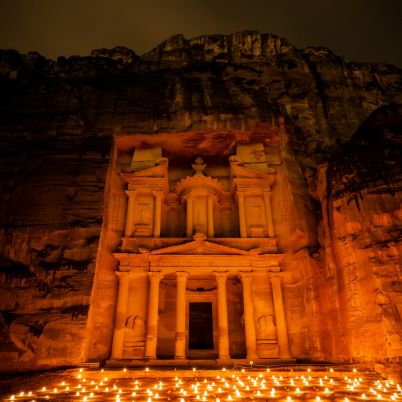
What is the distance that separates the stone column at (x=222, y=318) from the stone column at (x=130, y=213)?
525 centimetres

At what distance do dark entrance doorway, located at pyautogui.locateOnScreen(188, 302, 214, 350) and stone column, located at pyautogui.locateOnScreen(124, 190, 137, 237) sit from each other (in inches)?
210

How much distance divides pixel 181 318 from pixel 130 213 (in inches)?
254

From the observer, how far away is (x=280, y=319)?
1598cm

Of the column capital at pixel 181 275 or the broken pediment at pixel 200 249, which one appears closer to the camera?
the column capital at pixel 181 275

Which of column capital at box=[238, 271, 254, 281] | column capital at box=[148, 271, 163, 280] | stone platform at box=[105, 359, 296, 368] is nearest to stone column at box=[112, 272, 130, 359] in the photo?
stone platform at box=[105, 359, 296, 368]

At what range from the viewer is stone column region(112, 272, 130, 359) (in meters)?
15.1

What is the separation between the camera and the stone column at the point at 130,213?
60.9ft

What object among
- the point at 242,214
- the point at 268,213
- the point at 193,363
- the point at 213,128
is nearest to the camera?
the point at 193,363

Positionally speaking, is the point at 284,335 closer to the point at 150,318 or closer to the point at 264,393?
the point at 150,318

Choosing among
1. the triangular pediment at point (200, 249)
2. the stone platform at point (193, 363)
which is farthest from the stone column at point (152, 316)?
the triangular pediment at point (200, 249)

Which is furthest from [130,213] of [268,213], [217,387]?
[217,387]

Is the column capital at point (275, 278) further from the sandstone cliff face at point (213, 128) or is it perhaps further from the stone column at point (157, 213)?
the stone column at point (157, 213)

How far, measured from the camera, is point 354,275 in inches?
550

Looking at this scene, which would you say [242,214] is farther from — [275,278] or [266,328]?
[266,328]
